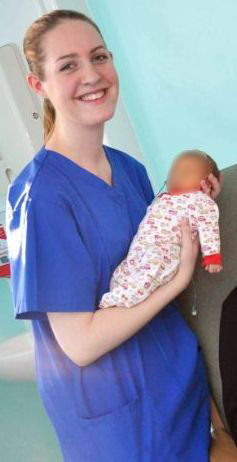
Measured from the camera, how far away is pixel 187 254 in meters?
0.95

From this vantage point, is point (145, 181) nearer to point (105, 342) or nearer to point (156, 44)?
point (105, 342)

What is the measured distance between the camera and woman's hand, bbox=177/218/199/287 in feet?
3.06

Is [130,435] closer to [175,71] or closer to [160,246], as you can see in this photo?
[160,246]

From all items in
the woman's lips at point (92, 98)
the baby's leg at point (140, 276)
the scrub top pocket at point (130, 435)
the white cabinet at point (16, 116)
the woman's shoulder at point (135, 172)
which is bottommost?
the scrub top pocket at point (130, 435)

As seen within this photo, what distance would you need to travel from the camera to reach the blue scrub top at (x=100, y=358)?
837 millimetres

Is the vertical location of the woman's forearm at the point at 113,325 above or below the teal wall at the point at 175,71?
below

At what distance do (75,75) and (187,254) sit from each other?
0.43 m

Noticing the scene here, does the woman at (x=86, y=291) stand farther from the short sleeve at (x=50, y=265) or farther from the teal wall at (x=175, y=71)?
the teal wall at (x=175, y=71)

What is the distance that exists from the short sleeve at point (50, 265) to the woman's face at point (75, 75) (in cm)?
21

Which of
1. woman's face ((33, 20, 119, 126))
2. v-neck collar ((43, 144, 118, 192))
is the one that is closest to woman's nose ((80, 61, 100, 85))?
woman's face ((33, 20, 119, 126))

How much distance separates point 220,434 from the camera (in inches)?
40.5

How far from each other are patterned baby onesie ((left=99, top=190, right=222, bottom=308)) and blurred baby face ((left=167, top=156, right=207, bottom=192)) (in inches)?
1.2

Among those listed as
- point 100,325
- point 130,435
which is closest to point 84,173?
point 100,325

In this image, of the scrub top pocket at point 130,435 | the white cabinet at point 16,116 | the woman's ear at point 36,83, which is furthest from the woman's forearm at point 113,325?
the white cabinet at point 16,116
